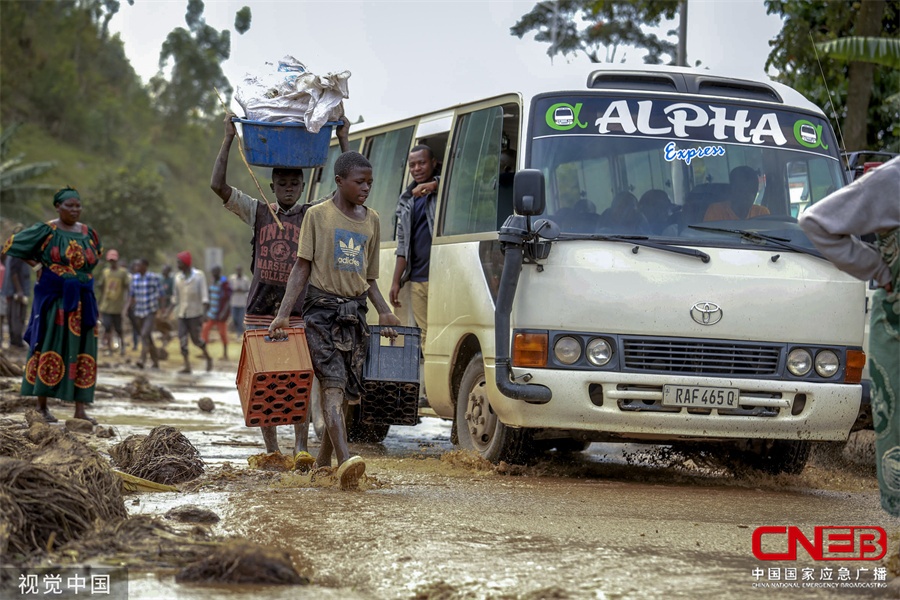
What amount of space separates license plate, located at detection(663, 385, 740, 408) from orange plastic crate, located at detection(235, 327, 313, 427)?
2082 millimetres

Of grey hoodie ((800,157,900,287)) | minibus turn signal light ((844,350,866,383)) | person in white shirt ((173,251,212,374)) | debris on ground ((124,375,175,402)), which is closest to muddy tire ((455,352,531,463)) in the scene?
minibus turn signal light ((844,350,866,383))

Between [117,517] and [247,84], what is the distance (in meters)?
3.53

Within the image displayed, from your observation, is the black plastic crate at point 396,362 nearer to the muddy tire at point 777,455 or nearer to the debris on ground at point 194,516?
the debris on ground at point 194,516

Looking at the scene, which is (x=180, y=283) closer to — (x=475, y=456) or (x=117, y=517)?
(x=475, y=456)

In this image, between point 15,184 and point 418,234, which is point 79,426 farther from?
point 15,184

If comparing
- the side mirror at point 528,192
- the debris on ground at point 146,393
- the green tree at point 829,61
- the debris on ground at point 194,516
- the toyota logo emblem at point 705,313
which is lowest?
the debris on ground at point 146,393

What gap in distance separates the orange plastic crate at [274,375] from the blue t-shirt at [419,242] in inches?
98.6

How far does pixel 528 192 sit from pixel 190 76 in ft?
285

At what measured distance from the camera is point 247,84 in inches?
314

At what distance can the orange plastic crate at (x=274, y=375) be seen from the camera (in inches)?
276

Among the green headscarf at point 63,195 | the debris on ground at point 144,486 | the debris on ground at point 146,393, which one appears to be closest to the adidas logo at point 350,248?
the debris on ground at point 144,486

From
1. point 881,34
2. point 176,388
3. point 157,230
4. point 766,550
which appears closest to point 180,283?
point 176,388

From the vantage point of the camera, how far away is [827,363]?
770 centimetres

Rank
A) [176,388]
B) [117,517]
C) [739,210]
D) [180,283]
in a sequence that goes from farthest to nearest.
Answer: [180,283], [176,388], [739,210], [117,517]
